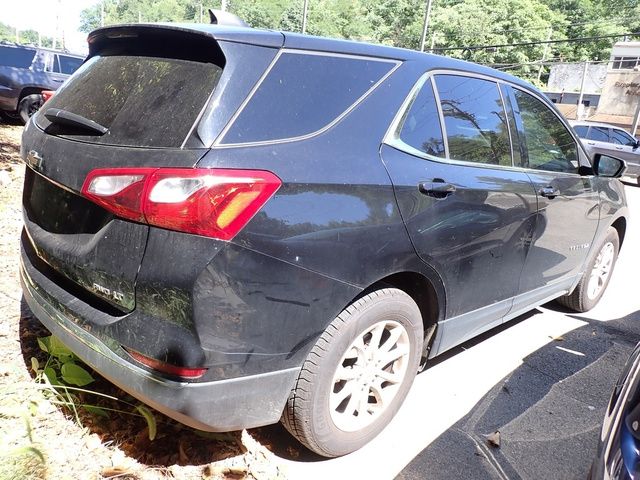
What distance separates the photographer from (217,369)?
5.90ft

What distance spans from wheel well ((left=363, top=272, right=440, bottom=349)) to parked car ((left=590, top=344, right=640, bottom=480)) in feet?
3.37

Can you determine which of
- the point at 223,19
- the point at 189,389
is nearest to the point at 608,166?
the point at 223,19

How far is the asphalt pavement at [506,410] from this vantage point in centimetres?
244

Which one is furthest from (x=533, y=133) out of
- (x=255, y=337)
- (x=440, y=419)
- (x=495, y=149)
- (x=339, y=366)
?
(x=255, y=337)

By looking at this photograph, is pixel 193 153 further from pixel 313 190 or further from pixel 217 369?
pixel 217 369

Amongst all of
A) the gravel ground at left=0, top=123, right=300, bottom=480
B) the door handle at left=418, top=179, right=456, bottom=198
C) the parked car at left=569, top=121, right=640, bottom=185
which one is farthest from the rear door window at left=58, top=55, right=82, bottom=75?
the parked car at left=569, top=121, right=640, bottom=185

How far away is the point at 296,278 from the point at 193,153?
1.90 ft

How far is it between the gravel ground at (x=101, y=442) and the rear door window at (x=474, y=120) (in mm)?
1796

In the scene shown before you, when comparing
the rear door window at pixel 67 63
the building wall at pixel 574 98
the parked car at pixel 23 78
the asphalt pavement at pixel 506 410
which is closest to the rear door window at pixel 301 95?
the asphalt pavement at pixel 506 410

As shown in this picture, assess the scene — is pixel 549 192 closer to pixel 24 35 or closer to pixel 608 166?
pixel 608 166

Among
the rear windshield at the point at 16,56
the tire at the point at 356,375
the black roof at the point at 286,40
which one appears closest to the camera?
the black roof at the point at 286,40

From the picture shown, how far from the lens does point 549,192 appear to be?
3.38 m

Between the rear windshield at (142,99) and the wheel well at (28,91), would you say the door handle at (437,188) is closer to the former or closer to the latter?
the rear windshield at (142,99)

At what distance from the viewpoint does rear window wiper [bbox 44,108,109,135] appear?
2.05 metres
